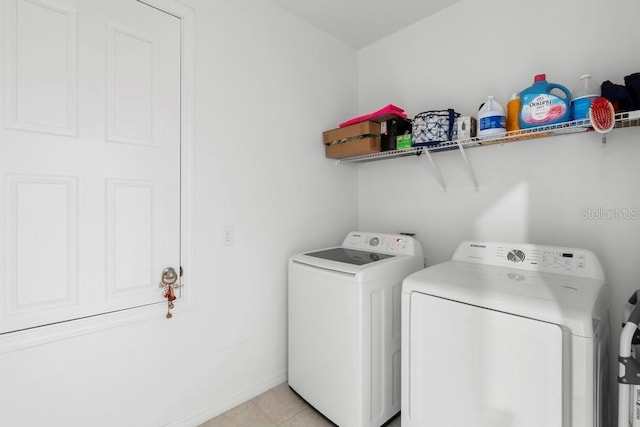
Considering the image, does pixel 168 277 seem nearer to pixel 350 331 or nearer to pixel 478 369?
pixel 350 331

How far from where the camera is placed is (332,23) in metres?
2.26

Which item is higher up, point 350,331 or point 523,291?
point 523,291

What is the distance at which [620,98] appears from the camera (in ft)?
4.20

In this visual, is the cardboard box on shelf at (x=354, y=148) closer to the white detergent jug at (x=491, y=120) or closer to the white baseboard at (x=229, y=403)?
the white detergent jug at (x=491, y=120)

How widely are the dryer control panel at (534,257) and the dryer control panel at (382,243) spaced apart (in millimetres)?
283

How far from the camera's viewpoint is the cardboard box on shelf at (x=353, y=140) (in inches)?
78.6

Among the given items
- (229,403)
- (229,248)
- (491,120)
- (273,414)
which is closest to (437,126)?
(491,120)

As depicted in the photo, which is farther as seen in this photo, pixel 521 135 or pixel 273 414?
pixel 273 414

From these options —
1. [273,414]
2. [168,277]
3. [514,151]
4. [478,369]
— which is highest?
[514,151]

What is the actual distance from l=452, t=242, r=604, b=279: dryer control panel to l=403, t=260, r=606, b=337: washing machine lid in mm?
39

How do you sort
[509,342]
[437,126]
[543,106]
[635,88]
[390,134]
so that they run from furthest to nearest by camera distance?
[390,134] < [437,126] < [543,106] < [635,88] < [509,342]

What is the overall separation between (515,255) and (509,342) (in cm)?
64

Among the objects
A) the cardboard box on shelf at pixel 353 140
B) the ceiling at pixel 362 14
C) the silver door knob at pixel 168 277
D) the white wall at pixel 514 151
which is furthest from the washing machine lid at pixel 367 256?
the ceiling at pixel 362 14

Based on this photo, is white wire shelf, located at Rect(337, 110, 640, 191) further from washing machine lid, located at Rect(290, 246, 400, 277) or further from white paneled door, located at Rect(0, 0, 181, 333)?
white paneled door, located at Rect(0, 0, 181, 333)
